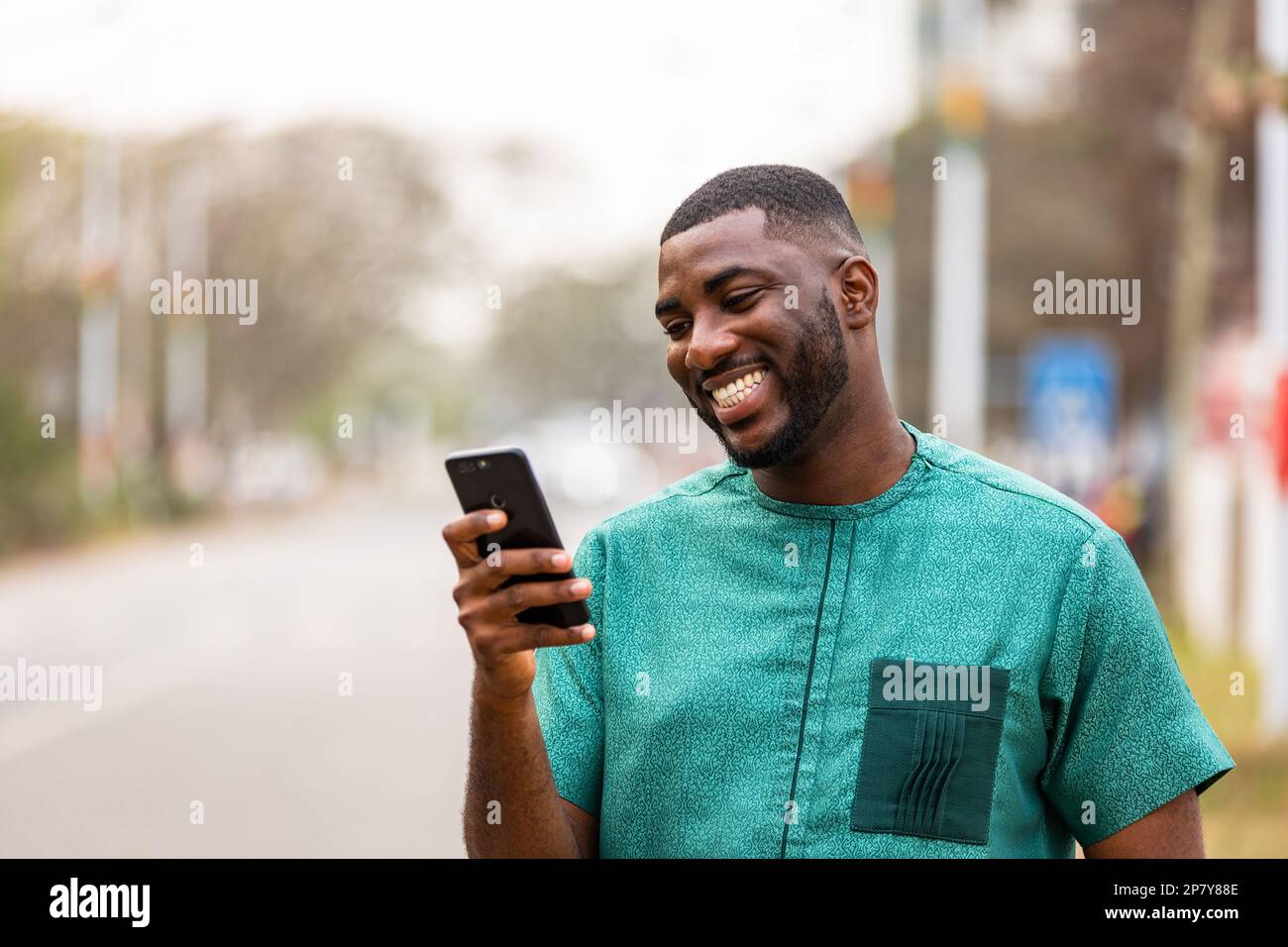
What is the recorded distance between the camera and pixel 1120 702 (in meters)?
1.99

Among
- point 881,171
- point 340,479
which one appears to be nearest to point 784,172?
point 881,171

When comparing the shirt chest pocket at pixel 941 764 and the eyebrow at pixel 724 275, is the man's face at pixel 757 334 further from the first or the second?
the shirt chest pocket at pixel 941 764

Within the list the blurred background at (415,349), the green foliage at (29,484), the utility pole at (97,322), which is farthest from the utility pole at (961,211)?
the utility pole at (97,322)

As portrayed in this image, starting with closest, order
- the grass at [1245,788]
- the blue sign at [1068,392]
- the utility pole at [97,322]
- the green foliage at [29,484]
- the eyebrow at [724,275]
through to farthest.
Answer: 1. the eyebrow at [724,275]
2. the grass at [1245,788]
3. the blue sign at [1068,392]
4. the green foliage at [29,484]
5. the utility pole at [97,322]

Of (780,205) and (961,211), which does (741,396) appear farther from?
(961,211)

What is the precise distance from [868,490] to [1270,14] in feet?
24.4

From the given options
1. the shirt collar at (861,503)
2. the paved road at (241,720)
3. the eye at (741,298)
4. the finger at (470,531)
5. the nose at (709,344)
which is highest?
the eye at (741,298)

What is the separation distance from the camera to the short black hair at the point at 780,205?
2164 millimetres

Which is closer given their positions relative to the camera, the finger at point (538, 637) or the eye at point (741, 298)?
the finger at point (538, 637)

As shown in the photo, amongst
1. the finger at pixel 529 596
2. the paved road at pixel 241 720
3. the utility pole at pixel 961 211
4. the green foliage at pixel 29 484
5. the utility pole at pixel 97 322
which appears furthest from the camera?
the utility pole at pixel 97 322

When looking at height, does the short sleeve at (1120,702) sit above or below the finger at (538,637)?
below

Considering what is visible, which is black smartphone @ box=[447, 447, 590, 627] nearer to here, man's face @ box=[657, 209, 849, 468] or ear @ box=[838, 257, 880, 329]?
man's face @ box=[657, 209, 849, 468]

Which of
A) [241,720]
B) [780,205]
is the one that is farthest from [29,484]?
[780,205]
